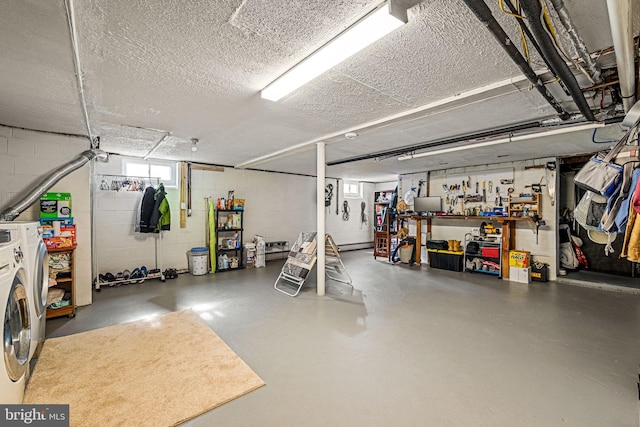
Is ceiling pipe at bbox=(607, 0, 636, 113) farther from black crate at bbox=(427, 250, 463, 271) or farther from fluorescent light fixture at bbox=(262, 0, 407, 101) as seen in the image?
black crate at bbox=(427, 250, 463, 271)

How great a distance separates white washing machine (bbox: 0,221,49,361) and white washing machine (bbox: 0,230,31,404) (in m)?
0.12

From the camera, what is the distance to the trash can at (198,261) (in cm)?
559

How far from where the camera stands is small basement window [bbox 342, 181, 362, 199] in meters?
9.17

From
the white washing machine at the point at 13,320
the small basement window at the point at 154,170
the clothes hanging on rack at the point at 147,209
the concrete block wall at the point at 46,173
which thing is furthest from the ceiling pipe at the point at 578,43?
the small basement window at the point at 154,170

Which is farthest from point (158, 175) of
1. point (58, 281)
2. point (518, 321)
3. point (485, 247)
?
point (485, 247)

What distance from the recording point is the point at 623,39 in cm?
138

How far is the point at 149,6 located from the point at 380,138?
321cm

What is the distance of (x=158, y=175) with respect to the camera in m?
5.63

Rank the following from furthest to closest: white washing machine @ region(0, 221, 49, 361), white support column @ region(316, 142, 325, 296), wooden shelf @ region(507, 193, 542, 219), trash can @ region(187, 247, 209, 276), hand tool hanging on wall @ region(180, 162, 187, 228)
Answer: hand tool hanging on wall @ region(180, 162, 187, 228) < trash can @ region(187, 247, 209, 276) < wooden shelf @ region(507, 193, 542, 219) < white support column @ region(316, 142, 325, 296) < white washing machine @ region(0, 221, 49, 361)

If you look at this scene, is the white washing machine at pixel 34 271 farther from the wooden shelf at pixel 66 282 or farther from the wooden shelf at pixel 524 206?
the wooden shelf at pixel 524 206

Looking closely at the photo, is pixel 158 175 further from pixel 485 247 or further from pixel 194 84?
pixel 485 247

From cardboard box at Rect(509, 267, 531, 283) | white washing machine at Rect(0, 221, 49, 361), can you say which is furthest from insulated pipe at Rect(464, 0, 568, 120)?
cardboard box at Rect(509, 267, 531, 283)

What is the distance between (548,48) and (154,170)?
20.4 ft

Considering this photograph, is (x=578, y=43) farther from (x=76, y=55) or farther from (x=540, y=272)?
(x=540, y=272)
